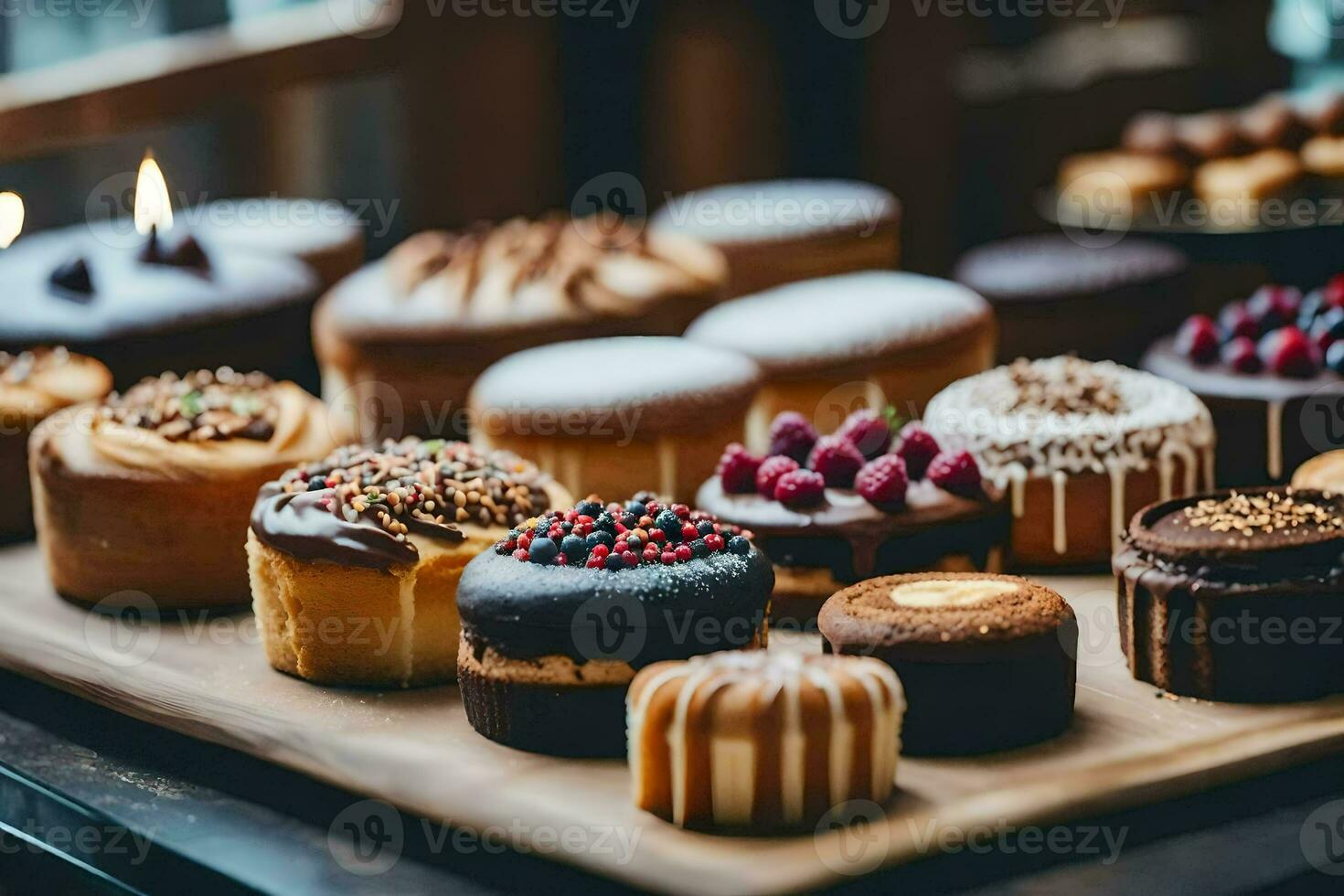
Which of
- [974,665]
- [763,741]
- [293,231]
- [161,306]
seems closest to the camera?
[763,741]

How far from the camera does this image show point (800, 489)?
3516 mm

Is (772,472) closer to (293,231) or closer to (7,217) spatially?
(7,217)

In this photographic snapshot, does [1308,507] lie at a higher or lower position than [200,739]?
higher

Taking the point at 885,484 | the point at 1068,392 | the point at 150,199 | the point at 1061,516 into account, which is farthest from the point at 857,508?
the point at 150,199

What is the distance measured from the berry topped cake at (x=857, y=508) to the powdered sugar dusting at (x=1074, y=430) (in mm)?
141

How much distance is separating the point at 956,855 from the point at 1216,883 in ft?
1.20

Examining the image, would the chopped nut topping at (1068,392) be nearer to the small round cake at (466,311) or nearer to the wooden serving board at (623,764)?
the wooden serving board at (623,764)

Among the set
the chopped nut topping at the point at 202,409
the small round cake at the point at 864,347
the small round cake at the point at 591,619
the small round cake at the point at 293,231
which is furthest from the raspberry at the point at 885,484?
the small round cake at the point at 293,231

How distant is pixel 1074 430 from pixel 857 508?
58 centimetres

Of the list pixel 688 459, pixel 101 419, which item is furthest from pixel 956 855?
pixel 101 419

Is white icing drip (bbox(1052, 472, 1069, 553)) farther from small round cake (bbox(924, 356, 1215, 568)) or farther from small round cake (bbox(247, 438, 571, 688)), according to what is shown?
small round cake (bbox(247, 438, 571, 688))

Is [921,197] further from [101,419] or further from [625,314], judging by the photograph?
[101,419]

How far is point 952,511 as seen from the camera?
3553mm

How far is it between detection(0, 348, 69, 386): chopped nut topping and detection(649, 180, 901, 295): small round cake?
5.70ft
